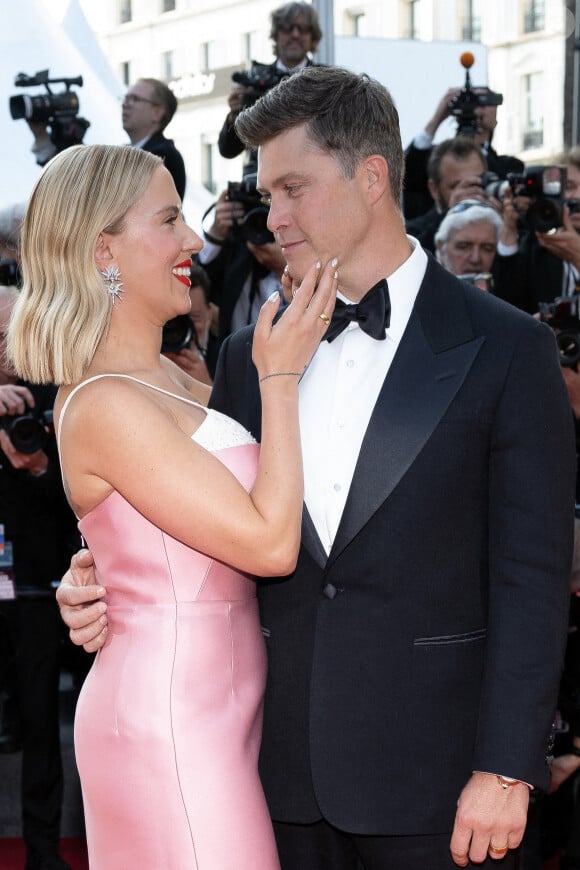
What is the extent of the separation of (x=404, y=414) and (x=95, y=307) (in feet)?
1.86

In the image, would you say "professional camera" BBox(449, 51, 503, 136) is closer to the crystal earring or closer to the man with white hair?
the man with white hair

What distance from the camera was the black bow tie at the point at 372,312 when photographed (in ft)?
6.51

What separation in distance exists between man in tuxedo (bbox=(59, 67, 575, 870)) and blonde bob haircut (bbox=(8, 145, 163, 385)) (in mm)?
296

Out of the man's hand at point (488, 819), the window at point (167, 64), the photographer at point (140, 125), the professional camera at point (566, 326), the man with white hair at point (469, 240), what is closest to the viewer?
the man's hand at point (488, 819)

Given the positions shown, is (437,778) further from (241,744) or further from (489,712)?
(241,744)

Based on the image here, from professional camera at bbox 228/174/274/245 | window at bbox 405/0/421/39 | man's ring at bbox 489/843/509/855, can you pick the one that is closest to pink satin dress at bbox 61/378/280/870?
man's ring at bbox 489/843/509/855

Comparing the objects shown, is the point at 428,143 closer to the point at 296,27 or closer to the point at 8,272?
the point at 296,27

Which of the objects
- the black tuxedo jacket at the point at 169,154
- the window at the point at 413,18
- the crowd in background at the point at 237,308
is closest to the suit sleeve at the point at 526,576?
the crowd in background at the point at 237,308

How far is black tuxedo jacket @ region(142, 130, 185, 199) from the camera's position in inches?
184

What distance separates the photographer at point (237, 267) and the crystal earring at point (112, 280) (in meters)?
2.30

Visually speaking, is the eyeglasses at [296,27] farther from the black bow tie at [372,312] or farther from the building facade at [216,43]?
the black bow tie at [372,312]

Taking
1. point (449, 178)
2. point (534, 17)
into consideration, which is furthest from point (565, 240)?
point (534, 17)

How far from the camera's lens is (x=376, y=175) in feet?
6.98

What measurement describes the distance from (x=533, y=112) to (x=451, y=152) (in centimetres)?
425
